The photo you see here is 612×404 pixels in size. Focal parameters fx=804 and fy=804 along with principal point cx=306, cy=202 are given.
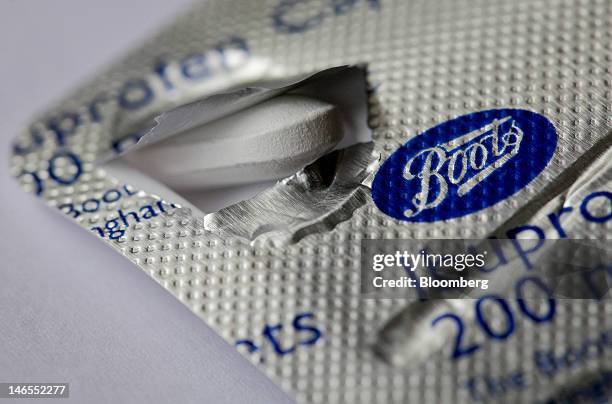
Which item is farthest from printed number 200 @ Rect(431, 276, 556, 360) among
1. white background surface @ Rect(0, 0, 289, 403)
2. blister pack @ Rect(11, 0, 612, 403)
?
white background surface @ Rect(0, 0, 289, 403)

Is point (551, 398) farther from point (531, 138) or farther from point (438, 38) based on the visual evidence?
point (438, 38)

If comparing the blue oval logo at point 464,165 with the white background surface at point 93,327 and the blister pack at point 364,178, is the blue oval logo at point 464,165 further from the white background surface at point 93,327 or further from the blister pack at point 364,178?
the white background surface at point 93,327

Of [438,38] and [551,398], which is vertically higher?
[438,38]

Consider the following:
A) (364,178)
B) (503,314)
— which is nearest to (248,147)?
(364,178)

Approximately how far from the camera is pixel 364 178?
2.13 ft

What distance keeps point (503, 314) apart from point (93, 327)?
31cm

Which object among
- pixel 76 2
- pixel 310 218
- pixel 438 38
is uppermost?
pixel 76 2

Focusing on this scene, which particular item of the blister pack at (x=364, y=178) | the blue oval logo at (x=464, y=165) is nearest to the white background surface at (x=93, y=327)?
the blister pack at (x=364, y=178)

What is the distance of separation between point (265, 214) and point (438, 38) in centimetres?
23

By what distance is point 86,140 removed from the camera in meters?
0.73

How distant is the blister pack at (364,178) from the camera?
1.82 ft

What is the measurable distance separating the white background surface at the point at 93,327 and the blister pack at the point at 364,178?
1.4 inches

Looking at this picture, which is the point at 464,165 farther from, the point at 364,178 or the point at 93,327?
the point at 93,327

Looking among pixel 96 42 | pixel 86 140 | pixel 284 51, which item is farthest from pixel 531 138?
pixel 96 42
